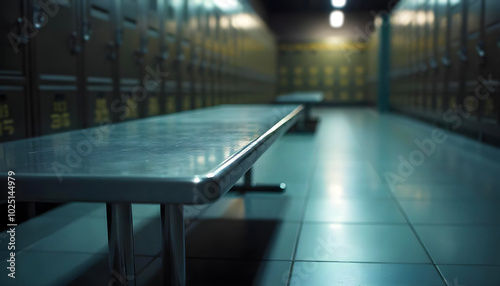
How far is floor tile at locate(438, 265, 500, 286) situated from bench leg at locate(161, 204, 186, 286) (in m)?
0.91

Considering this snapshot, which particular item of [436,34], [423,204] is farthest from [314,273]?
[436,34]

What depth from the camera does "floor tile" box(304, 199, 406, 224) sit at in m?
2.37

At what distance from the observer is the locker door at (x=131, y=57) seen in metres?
3.57

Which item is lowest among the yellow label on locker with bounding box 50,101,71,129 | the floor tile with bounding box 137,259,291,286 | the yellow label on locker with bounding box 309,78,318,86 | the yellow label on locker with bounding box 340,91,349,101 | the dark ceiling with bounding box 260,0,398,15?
the floor tile with bounding box 137,259,291,286

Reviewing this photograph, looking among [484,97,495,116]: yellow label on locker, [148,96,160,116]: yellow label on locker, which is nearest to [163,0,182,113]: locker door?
[148,96,160,116]: yellow label on locker

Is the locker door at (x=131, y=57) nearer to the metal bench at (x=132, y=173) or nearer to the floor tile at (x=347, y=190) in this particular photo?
the floor tile at (x=347, y=190)

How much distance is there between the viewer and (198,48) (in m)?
6.06

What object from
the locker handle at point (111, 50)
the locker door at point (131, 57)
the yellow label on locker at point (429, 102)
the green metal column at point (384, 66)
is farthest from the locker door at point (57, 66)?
the green metal column at point (384, 66)

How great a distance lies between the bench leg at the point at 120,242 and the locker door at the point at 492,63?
3816 millimetres

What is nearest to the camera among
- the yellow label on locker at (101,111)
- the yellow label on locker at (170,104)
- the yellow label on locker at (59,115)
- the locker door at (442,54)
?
the yellow label on locker at (59,115)

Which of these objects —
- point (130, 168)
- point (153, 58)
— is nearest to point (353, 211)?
point (130, 168)

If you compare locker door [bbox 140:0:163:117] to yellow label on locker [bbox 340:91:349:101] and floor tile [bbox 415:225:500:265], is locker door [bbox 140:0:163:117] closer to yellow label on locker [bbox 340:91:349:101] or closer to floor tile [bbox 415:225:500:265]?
floor tile [bbox 415:225:500:265]

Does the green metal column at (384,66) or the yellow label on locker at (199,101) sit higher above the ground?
the green metal column at (384,66)

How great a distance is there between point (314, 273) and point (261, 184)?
151 cm
